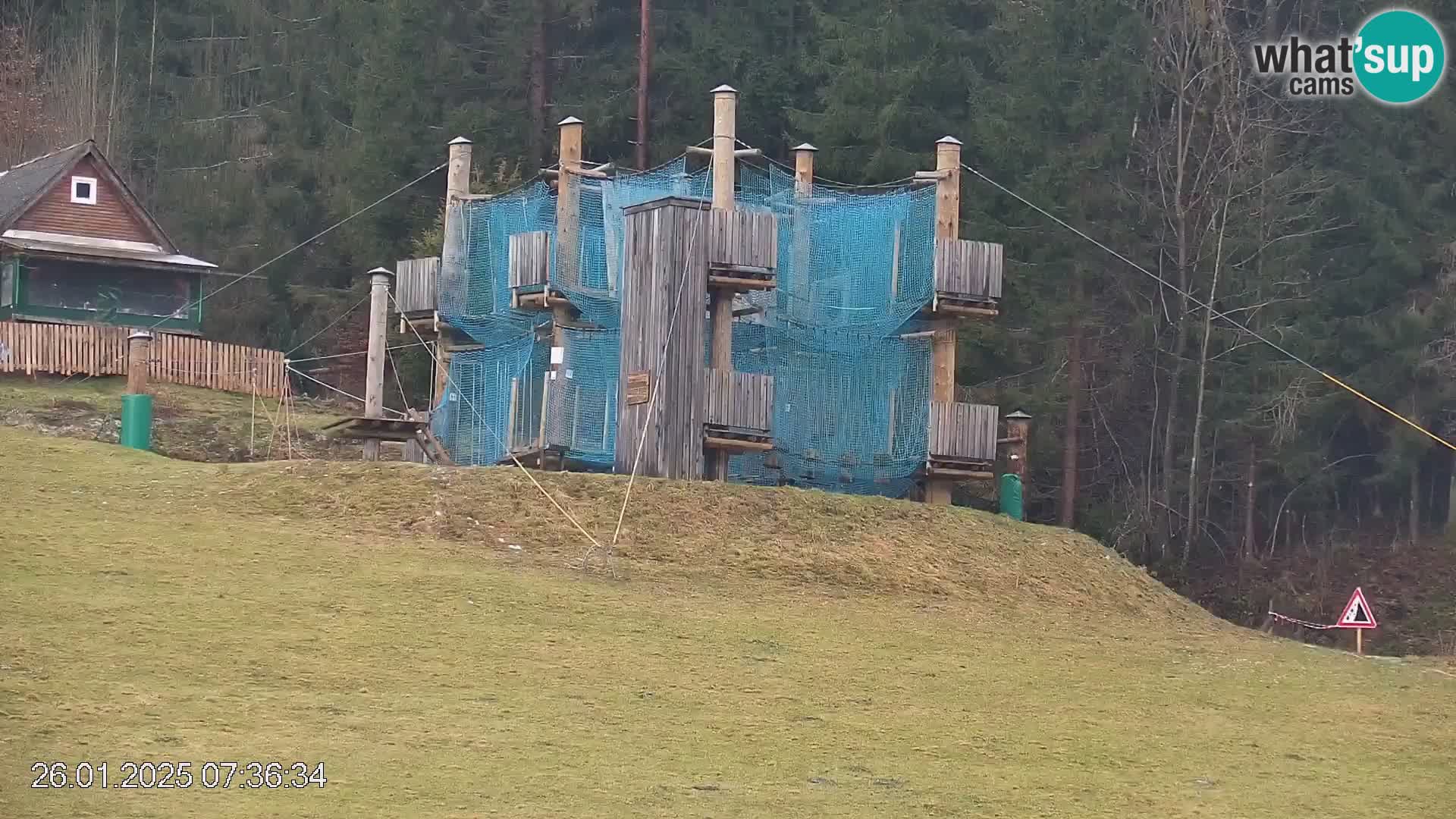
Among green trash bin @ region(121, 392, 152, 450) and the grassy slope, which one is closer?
green trash bin @ region(121, 392, 152, 450)

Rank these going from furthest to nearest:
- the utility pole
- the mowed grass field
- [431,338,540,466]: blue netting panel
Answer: the utility pole < [431,338,540,466]: blue netting panel < the mowed grass field

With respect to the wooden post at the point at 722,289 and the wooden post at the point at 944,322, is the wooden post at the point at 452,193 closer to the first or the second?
the wooden post at the point at 722,289

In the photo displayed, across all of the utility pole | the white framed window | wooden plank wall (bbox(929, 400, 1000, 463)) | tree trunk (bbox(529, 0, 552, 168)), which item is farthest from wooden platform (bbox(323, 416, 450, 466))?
tree trunk (bbox(529, 0, 552, 168))

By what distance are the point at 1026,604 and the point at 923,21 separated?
984 inches

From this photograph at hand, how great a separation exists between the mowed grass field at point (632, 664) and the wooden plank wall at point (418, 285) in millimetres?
6394

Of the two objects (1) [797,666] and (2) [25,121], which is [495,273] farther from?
(2) [25,121]

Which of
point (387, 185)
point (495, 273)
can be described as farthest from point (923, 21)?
point (495, 273)

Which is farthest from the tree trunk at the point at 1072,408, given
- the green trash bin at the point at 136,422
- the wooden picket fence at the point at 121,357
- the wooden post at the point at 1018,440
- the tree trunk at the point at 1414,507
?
the green trash bin at the point at 136,422

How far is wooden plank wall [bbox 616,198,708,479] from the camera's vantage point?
3091 cm

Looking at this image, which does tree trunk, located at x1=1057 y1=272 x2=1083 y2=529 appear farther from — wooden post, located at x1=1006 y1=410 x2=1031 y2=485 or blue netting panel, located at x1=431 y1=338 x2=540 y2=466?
blue netting panel, located at x1=431 y1=338 x2=540 y2=466

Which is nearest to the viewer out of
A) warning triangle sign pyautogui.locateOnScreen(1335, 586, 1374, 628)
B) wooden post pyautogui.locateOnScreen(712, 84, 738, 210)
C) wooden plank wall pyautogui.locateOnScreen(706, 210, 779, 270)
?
warning triangle sign pyautogui.locateOnScreen(1335, 586, 1374, 628)

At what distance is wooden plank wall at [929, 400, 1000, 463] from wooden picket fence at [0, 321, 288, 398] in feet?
49.2

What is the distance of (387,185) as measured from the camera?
54219 millimetres

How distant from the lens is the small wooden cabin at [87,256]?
47.8 m
